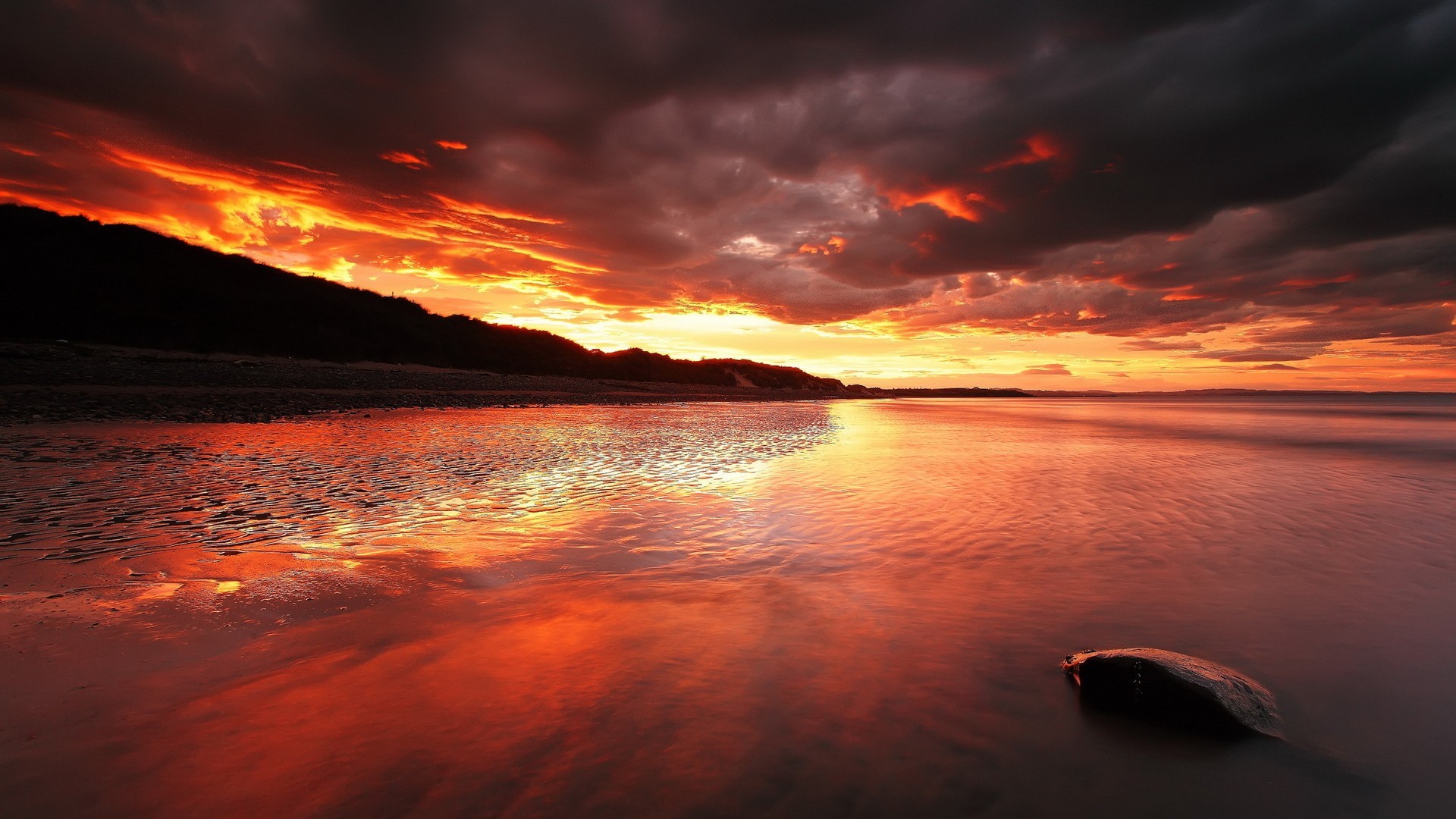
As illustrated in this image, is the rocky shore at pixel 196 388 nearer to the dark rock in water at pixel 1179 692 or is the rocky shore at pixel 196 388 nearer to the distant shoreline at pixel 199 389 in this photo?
the distant shoreline at pixel 199 389

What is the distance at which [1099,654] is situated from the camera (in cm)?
413

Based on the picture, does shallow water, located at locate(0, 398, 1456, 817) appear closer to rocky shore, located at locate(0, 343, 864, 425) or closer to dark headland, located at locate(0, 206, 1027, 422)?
rocky shore, located at locate(0, 343, 864, 425)

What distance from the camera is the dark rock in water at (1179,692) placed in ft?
11.9

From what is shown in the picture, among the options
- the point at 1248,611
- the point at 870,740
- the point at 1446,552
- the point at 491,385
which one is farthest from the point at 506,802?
the point at 491,385

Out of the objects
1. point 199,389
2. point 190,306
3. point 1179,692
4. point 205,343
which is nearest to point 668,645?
point 1179,692

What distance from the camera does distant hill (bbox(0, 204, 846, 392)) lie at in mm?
36812

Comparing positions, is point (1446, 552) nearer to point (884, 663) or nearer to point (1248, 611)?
point (1248, 611)

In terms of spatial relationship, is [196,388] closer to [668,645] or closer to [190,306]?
[190,306]

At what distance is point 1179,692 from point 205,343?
176 feet

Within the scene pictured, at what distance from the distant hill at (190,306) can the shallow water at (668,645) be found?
3863cm

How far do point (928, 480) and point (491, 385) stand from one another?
39838mm

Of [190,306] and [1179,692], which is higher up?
[190,306]

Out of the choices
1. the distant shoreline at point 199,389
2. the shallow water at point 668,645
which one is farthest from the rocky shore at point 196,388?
the shallow water at point 668,645

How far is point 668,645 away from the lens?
15.4 feet
